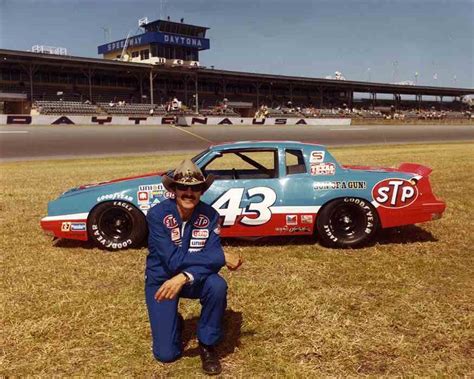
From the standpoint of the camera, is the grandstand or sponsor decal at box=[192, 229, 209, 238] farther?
the grandstand

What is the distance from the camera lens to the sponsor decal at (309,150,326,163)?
6.02 meters

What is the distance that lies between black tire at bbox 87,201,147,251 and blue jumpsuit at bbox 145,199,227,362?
272 cm

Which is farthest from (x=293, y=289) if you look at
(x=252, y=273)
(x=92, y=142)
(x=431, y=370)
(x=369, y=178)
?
(x=92, y=142)

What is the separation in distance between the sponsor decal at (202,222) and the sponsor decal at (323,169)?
3.08m

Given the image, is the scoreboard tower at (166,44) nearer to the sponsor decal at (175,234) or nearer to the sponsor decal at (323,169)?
the sponsor decal at (323,169)

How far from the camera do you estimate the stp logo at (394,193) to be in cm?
589

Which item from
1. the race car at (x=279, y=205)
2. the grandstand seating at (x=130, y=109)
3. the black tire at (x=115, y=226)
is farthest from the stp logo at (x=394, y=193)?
the grandstand seating at (x=130, y=109)

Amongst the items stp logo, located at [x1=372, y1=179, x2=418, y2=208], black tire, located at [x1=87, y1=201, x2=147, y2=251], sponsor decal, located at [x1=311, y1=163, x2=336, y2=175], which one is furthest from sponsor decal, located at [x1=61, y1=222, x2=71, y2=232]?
stp logo, located at [x1=372, y1=179, x2=418, y2=208]

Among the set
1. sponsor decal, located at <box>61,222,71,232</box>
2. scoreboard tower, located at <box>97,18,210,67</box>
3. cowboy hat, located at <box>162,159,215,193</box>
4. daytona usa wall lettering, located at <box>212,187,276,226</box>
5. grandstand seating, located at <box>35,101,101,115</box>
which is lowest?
sponsor decal, located at <box>61,222,71,232</box>

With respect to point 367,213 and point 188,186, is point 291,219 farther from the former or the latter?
point 188,186

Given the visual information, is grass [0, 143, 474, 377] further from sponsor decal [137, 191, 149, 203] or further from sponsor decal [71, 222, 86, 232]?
sponsor decal [137, 191, 149, 203]

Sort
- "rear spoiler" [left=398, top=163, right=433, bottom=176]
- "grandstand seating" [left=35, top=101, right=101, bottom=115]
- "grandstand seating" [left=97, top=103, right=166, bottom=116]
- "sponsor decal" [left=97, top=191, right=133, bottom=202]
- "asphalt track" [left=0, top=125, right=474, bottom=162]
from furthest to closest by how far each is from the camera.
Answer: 1. "grandstand seating" [left=97, top=103, right=166, bottom=116]
2. "grandstand seating" [left=35, top=101, right=101, bottom=115]
3. "asphalt track" [left=0, top=125, right=474, bottom=162]
4. "rear spoiler" [left=398, top=163, right=433, bottom=176]
5. "sponsor decal" [left=97, top=191, right=133, bottom=202]

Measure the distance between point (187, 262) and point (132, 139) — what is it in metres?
26.1

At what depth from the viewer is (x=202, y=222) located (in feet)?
10.4
